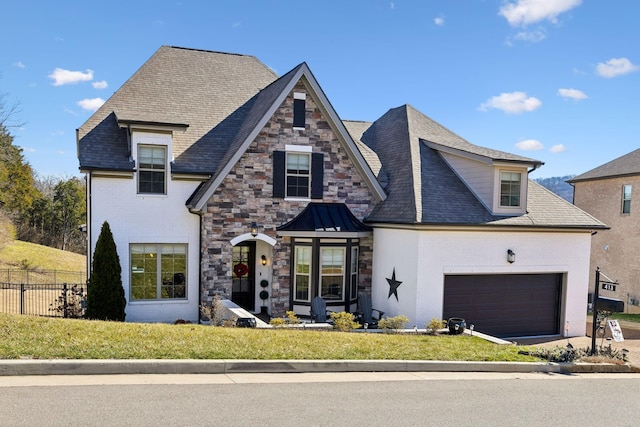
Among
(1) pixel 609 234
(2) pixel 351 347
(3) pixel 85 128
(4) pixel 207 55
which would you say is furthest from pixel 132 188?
(1) pixel 609 234

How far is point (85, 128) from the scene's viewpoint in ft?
53.0

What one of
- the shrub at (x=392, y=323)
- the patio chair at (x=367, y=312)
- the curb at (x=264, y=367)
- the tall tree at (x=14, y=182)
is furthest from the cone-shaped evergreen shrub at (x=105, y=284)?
the tall tree at (x=14, y=182)

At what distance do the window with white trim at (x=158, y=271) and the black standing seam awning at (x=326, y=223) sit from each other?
3512 mm

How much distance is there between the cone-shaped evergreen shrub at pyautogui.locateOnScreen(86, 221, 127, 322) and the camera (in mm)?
14383

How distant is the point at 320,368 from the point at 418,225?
23.3ft

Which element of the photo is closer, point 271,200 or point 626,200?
point 271,200

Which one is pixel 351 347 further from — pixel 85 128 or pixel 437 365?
pixel 85 128

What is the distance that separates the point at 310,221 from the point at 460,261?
505cm

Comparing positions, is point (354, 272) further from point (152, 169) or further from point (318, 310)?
point (152, 169)

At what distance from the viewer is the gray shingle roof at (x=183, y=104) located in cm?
1592

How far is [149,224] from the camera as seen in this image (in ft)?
51.9

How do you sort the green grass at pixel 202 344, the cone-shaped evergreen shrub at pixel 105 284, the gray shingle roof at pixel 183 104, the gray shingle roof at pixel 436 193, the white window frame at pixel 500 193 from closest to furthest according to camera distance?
the green grass at pixel 202 344 < the cone-shaped evergreen shrub at pixel 105 284 < the gray shingle roof at pixel 436 193 < the gray shingle roof at pixel 183 104 < the white window frame at pixel 500 193

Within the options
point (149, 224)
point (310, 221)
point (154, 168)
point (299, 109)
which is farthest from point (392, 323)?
point (154, 168)

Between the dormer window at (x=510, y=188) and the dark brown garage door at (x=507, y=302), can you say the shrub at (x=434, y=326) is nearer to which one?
the dark brown garage door at (x=507, y=302)
